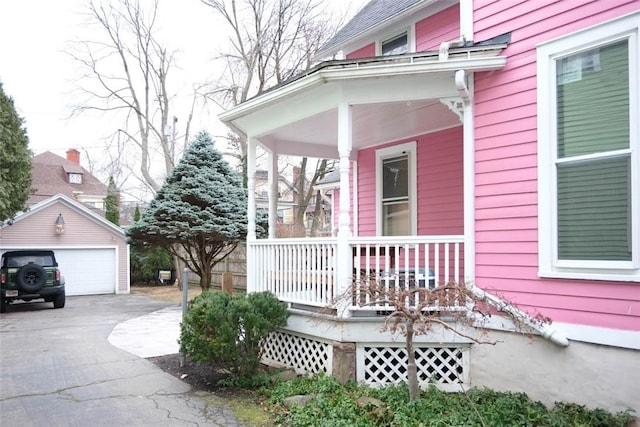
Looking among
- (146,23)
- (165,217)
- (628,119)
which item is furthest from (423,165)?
(146,23)

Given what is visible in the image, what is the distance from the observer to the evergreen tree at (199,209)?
42.2 ft

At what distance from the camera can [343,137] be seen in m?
5.33

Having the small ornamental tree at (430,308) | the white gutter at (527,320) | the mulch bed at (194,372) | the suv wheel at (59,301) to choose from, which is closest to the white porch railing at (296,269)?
the small ornamental tree at (430,308)

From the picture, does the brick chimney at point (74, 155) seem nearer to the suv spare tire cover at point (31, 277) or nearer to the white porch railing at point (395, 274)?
the suv spare tire cover at point (31, 277)

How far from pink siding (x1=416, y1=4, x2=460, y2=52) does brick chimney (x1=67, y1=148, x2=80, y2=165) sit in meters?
32.1

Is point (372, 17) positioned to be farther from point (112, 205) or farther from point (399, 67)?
point (112, 205)

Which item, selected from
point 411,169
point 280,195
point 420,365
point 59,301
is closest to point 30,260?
point 59,301

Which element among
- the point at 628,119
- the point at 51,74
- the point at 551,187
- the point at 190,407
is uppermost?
the point at 51,74

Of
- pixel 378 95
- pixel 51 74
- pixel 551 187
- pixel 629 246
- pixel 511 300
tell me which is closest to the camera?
pixel 629 246

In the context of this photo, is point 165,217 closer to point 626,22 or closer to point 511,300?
point 511,300

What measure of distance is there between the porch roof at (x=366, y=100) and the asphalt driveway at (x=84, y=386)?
148 inches

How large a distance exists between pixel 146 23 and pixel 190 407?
21.9 meters

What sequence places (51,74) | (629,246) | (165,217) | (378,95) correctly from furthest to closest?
(51,74) < (165,217) < (378,95) < (629,246)

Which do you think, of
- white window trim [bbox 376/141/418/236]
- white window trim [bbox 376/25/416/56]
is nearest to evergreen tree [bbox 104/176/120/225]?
white window trim [bbox 376/141/418/236]
